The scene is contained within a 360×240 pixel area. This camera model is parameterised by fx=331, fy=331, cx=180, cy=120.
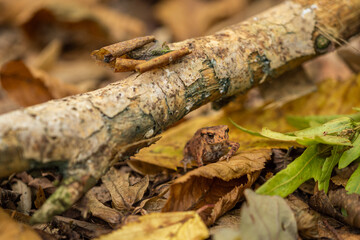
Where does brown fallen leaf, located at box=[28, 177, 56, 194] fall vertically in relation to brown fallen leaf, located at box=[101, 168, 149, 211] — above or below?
above

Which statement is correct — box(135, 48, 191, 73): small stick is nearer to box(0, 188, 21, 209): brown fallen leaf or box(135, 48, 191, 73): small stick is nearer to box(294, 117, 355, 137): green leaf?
box(294, 117, 355, 137): green leaf

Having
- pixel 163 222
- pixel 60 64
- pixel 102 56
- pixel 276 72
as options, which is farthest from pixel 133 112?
pixel 60 64

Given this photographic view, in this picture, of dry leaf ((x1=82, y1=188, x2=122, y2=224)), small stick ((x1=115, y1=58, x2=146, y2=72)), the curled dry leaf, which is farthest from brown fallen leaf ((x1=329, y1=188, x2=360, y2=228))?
the curled dry leaf

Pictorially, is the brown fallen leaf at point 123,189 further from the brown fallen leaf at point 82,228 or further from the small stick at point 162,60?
the small stick at point 162,60

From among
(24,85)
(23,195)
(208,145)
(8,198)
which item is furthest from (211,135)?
(24,85)

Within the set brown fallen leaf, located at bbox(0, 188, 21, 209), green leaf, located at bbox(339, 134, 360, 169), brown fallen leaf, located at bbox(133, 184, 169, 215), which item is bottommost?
brown fallen leaf, located at bbox(133, 184, 169, 215)

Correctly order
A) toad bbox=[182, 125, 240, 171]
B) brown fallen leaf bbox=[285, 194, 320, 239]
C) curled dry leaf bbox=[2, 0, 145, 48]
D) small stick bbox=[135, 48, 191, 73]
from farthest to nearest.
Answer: curled dry leaf bbox=[2, 0, 145, 48]
toad bbox=[182, 125, 240, 171]
small stick bbox=[135, 48, 191, 73]
brown fallen leaf bbox=[285, 194, 320, 239]

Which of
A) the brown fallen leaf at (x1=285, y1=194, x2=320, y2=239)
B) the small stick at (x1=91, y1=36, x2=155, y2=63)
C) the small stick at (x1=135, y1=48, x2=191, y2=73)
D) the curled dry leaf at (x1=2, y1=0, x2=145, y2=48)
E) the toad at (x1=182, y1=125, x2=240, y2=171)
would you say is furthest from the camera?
the curled dry leaf at (x1=2, y1=0, x2=145, y2=48)
